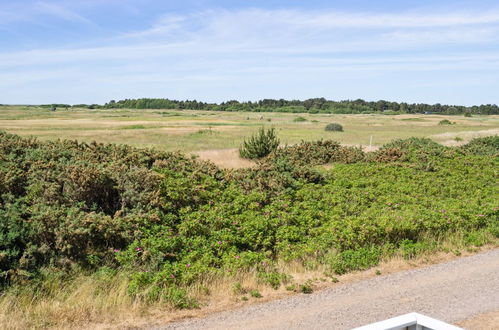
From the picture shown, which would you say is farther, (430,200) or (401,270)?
(430,200)

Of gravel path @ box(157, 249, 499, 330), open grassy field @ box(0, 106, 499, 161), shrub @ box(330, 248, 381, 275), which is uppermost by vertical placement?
shrub @ box(330, 248, 381, 275)

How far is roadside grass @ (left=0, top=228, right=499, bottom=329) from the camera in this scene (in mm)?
7141

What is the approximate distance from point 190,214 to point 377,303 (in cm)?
527

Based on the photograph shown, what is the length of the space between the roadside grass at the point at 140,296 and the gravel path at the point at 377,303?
1.17 ft

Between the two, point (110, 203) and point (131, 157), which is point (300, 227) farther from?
point (131, 157)

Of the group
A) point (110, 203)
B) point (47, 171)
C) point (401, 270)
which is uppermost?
point (47, 171)

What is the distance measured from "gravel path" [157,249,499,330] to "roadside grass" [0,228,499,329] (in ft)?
1.17

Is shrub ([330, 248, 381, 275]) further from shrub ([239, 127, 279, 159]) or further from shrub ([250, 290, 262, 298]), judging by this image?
shrub ([239, 127, 279, 159])

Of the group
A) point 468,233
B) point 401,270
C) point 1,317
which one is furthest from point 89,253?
point 468,233

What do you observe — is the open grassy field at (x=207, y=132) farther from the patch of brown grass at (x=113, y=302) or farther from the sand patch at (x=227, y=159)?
the patch of brown grass at (x=113, y=302)

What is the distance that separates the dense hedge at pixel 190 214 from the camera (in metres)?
9.08

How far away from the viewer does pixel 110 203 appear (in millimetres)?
11852

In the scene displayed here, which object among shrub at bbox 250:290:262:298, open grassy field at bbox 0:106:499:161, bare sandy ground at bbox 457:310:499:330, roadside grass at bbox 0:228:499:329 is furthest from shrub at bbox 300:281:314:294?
open grassy field at bbox 0:106:499:161

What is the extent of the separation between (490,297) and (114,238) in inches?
291
